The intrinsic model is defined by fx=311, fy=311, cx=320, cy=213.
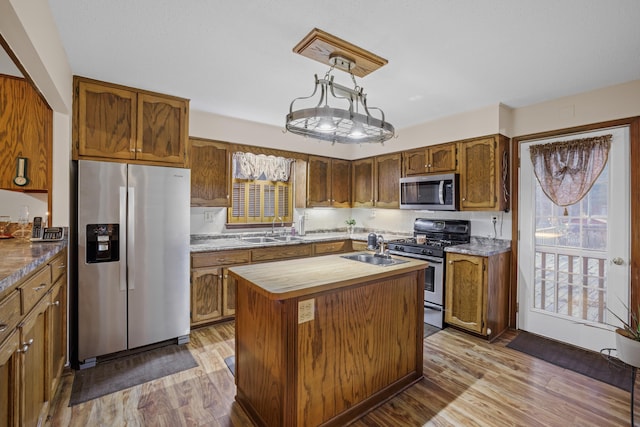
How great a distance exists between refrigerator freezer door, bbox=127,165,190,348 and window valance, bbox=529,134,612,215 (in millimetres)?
3621

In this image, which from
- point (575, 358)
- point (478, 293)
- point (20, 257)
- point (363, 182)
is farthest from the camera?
point (363, 182)

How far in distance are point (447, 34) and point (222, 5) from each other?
54.9 inches

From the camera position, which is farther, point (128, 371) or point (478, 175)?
point (478, 175)

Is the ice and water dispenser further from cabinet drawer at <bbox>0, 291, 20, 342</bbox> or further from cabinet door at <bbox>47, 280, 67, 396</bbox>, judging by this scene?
cabinet drawer at <bbox>0, 291, 20, 342</bbox>

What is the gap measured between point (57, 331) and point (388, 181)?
12.8 feet

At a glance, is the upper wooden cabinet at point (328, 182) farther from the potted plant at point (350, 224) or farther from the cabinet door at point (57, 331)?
the cabinet door at point (57, 331)

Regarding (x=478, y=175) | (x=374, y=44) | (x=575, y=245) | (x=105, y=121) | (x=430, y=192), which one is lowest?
(x=575, y=245)

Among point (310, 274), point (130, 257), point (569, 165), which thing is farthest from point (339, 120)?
point (569, 165)

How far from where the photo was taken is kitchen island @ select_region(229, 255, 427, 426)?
1.71m

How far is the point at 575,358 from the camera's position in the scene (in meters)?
2.81

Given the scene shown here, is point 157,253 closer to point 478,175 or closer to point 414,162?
point 414,162

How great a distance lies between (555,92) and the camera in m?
2.98

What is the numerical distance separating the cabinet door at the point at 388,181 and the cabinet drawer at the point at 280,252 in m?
1.34

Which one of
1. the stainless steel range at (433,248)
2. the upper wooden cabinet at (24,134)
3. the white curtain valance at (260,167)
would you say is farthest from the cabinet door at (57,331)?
the stainless steel range at (433,248)
